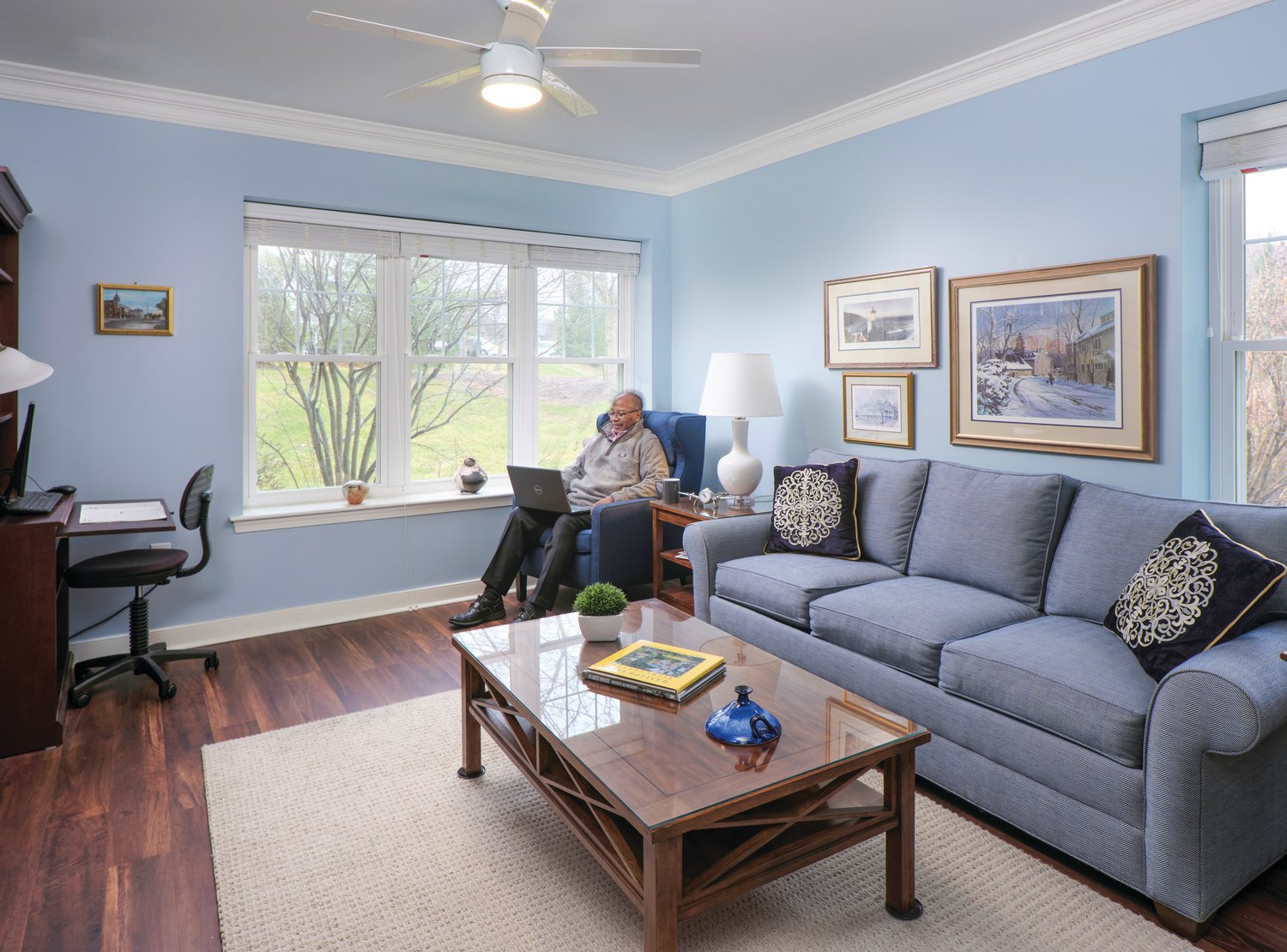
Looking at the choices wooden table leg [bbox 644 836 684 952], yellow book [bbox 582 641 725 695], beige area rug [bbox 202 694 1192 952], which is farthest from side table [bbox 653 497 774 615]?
wooden table leg [bbox 644 836 684 952]

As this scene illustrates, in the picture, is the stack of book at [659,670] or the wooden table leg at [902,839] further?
the stack of book at [659,670]

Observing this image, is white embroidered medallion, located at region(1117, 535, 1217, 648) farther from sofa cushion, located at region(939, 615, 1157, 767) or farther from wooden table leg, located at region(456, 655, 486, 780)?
wooden table leg, located at region(456, 655, 486, 780)

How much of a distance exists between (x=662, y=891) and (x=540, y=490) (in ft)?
8.97

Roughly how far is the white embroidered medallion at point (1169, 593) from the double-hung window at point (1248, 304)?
80 cm

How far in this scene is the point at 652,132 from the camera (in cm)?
427

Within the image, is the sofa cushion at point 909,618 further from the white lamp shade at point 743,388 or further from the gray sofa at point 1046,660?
the white lamp shade at point 743,388

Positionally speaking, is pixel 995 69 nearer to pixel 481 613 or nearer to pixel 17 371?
pixel 481 613

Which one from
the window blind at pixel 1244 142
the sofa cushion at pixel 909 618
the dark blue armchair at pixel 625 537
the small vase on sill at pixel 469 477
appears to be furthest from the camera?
the small vase on sill at pixel 469 477

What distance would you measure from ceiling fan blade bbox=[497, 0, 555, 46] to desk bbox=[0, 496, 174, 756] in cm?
223

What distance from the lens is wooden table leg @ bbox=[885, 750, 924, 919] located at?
1874mm

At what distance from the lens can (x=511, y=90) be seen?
8.09 feet

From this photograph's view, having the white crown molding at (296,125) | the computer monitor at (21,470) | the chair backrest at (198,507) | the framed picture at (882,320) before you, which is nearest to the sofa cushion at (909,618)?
the framed picture at (882,320)

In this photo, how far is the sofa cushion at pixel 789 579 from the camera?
302 centimetres

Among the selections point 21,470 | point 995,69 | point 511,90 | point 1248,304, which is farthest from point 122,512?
point 1248,304
